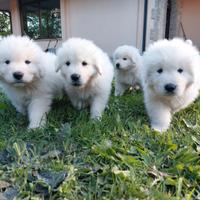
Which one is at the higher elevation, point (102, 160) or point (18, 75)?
point (18, 75)

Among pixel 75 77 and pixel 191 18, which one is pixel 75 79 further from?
pixel 191 18

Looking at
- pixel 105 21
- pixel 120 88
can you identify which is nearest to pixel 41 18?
pixel 105 21

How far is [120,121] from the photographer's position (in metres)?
3.25

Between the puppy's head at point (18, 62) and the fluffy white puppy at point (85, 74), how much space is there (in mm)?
289

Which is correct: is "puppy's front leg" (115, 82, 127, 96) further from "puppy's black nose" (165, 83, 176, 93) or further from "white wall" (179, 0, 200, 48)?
"white wall" (179, 0, 200, 48)

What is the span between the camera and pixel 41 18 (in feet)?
48.4

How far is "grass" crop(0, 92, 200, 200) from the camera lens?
6.75ft

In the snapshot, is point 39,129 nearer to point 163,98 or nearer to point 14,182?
point 14,182

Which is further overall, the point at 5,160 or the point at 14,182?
the point at 5,160

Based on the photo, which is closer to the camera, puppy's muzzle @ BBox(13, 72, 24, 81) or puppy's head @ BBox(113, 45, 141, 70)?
puppy's muzzle @ BBox(13, 72, 24, 81)

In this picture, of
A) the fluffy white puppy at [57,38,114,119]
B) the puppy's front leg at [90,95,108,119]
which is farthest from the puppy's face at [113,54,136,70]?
the puppy's front leg at [90,95,108,119]

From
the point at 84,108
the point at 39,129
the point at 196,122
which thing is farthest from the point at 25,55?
Answer: the point at 196,122

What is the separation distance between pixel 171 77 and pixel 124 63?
233 cm

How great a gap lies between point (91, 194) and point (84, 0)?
1170cm
